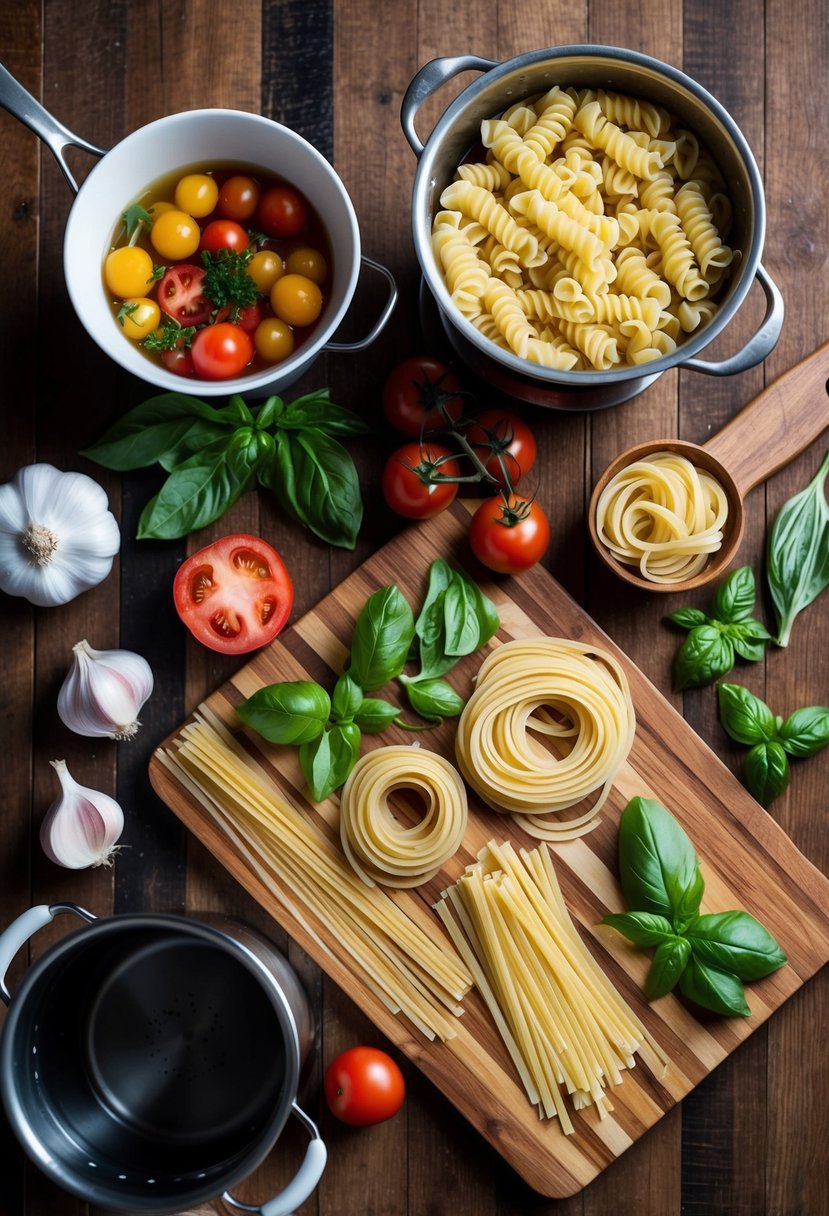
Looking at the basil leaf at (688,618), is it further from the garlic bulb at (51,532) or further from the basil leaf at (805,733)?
→ the garlic bulb at (51,532)

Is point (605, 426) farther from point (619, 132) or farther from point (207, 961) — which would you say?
point (207, 961)

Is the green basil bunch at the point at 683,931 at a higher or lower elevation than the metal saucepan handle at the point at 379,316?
lower

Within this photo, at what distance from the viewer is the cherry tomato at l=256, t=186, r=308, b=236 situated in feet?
6.71

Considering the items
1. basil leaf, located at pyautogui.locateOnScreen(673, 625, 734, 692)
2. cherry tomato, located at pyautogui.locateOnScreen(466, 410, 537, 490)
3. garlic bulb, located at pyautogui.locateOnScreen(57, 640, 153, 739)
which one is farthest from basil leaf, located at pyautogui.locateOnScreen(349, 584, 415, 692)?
basil leaf, located at pyautogui.locateOnScreen(673, 625, 734, 692)

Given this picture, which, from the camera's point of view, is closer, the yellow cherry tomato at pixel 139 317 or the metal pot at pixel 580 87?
the metal pot at pixel 580 87

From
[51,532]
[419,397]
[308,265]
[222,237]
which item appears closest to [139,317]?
[222,237]

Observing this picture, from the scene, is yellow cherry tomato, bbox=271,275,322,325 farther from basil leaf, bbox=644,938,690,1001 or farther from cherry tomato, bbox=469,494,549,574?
basil leaf, bbox=644,938,690,1001

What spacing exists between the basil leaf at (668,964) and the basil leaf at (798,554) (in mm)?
647

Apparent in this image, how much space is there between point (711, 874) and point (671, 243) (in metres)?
1.21

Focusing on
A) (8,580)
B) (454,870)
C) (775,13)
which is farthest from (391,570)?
(775,13)

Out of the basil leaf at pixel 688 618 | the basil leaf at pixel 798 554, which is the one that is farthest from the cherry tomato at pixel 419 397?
the basil leaf at pixel 798 554

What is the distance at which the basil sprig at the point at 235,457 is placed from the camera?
2.10 meters

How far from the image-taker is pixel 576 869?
2.11 metres

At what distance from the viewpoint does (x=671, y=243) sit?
1.85m
